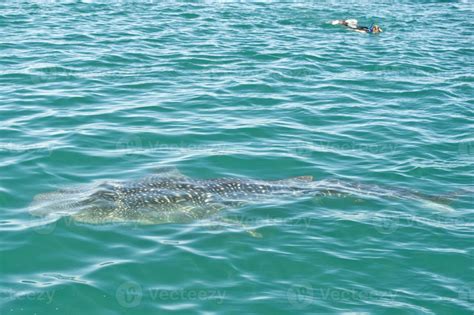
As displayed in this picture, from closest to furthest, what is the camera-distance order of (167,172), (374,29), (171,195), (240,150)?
(171,195)
(167,172)
(240,150)
(374,29)

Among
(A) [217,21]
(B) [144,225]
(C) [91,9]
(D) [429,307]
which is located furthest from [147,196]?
(C) [91,9]

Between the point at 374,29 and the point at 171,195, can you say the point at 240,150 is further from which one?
the point at 374,29

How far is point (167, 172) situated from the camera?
1677cm

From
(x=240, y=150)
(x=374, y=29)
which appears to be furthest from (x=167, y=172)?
(x=374, y=29)

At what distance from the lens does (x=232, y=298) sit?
12.0 m

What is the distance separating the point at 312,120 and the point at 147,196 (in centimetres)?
784

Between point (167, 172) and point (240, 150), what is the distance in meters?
Result: 2.71

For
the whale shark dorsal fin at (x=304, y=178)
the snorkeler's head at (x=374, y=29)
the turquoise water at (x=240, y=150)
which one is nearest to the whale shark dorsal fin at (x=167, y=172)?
the turquoise water at (x=240, y=150)

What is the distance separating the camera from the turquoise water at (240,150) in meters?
12.4

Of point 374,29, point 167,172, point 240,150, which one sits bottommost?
point 240,150

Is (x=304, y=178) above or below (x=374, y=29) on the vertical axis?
below

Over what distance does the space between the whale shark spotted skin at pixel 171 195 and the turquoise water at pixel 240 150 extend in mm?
338

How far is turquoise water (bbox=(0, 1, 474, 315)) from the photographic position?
40.7 feet

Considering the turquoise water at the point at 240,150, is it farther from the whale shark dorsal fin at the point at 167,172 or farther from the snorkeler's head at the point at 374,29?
the snorkeler's head at the point at 374,29
